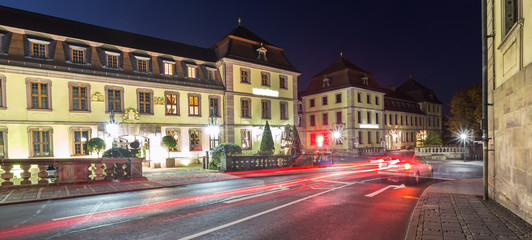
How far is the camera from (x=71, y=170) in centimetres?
1452

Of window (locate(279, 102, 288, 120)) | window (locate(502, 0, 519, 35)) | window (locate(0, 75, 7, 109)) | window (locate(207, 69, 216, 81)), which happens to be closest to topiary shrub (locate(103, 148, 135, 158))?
window (locate(0, 75, 7, 109))

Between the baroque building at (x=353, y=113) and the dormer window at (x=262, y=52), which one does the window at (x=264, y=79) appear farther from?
the baroque building at (x=353, y=113)

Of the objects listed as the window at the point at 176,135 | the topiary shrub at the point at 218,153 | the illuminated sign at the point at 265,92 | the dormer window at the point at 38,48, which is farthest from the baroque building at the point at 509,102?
the dormer window at the point at 38,48

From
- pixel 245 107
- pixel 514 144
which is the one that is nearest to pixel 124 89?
pixel 245 107

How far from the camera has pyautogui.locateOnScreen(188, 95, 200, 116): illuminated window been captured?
90.7 feet

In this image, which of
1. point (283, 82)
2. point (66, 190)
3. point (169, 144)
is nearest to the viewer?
point (66, 190)

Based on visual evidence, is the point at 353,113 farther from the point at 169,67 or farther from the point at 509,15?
the point at 509,15

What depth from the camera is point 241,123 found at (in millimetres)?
30594

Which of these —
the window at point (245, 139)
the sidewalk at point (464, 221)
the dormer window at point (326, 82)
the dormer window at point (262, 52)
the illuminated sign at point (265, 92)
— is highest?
the dormer window at point (262, 52)

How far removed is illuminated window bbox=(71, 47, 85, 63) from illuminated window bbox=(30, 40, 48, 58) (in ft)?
5.97

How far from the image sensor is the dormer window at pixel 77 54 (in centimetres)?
2225

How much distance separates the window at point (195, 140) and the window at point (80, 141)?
343 inches

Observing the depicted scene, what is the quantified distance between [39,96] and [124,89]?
5764 millimetres

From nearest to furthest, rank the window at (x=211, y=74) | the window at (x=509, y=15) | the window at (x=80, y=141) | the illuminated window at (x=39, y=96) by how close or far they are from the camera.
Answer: the window at (x=509, y=15) → the illuminated window at (x=39, y=96) → the window at (x=80, y=141) → the window at (x=211, y=74)
